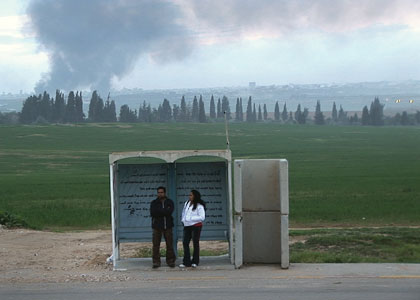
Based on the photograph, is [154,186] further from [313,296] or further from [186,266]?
[313,296]

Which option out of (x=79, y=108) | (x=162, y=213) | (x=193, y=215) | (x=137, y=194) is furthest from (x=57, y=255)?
(x=79, y=108)

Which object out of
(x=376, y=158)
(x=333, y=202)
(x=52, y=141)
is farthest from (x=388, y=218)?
(x=52, y=141)

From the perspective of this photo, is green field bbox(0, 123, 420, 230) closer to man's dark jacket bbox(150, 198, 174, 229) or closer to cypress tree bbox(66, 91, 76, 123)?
man's dark jacket bbox(150, 198, 174, 229)

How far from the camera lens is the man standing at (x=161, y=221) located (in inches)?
564

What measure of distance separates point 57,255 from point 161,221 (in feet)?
11.6

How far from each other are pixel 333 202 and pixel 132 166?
57.9 ft

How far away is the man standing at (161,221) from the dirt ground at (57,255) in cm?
87

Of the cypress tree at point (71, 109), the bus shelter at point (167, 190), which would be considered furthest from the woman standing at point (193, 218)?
the cypress tree at point (71, 109)

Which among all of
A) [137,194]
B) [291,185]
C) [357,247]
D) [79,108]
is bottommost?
[291,185]

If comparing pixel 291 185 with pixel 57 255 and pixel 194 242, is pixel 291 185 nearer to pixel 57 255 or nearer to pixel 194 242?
pixel 57 255

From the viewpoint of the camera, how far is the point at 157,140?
10488 cm

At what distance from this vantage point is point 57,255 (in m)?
16.8

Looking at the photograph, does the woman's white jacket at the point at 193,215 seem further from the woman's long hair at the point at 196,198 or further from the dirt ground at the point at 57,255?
the dirt ground at the point at 57,255

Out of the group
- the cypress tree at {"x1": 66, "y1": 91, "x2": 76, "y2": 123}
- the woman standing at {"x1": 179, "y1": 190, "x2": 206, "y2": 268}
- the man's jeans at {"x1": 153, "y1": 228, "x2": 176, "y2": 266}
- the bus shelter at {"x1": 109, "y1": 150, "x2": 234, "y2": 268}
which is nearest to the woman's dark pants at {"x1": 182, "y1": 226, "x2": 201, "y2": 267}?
the woman standing at {"x1": 179, "y1": 190, "x2": 206, "y2": 268}
